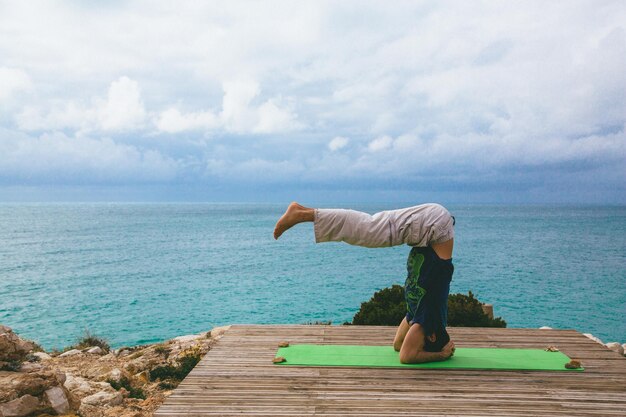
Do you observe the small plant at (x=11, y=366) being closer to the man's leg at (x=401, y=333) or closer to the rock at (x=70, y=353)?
the rock at (x=70, y=353)

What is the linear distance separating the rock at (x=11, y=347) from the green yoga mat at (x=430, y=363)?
10.9 ft

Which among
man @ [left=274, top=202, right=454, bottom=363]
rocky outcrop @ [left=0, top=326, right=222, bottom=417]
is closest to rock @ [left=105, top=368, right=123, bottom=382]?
rocky outcrop @ [left=0, top=326, right=222, bottom=417]

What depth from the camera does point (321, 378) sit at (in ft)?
15.2

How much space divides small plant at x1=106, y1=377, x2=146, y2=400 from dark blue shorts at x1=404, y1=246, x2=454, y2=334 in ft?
12.9

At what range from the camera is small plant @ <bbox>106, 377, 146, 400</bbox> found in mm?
6855

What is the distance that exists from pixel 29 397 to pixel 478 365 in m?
4.42

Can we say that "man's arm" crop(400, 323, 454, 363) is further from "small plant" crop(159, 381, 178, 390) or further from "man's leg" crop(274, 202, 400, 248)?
"small plant" crop(159, 381, 178, 390)

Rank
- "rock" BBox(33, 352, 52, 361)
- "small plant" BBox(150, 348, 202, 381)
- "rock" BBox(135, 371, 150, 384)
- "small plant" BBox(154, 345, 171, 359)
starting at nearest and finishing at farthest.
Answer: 1. "rock" BBox(135, 371, 150, 384)
2. "small plant" BBox(150, 348, 202, 381)
3. "small plant" BBox(154, 345, 171, 359)
4. "rock" BBox(33, 352, 52, 361)

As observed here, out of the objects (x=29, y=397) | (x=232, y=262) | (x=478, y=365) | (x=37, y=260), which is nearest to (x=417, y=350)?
(x=478, y=365)

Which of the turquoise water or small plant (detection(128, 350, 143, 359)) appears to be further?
the turquoise water

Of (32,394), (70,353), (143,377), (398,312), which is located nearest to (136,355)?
(70,353)

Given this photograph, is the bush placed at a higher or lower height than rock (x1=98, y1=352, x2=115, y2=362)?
higher

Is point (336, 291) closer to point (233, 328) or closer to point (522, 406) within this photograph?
point (233, 328)

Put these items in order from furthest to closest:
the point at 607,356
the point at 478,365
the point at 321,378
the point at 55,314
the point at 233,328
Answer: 1. the point at 55,314
2. the point at 233,328
3. the point at 607,356
4. the point at 478,365
5. the point at 321,378
